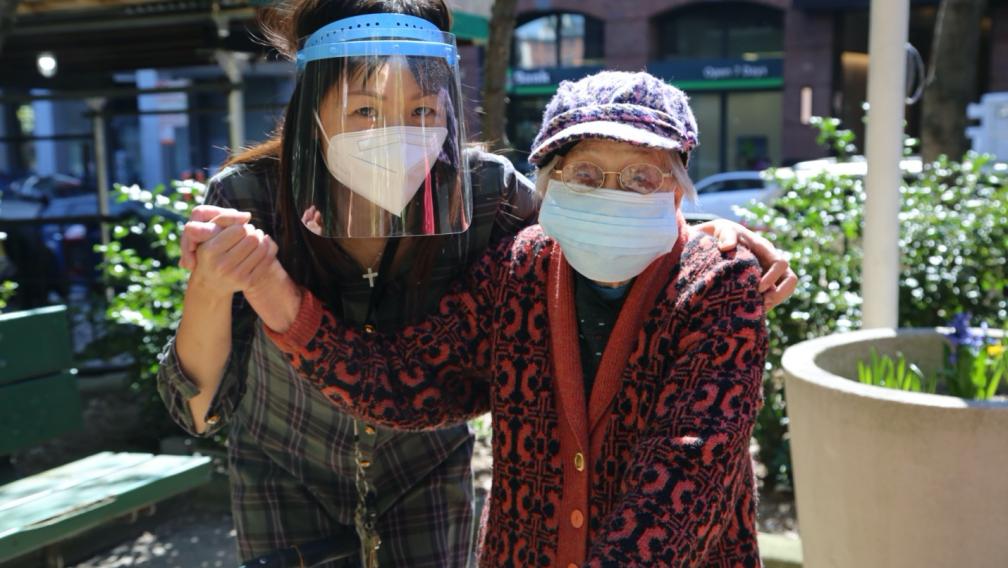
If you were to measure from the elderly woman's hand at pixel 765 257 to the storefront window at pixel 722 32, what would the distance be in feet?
80.1

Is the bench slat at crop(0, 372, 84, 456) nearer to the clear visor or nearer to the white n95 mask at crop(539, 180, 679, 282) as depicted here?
the clear visor

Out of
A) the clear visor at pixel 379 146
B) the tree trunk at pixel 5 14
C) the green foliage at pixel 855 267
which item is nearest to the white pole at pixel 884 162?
the green foliage at pixel 855 267

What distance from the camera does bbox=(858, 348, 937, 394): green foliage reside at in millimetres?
3420

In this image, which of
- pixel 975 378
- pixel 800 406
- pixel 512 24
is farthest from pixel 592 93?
pixel 512 24

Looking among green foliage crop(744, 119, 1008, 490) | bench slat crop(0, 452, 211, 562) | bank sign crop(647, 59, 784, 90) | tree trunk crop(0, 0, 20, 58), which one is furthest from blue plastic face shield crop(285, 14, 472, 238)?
bank sign crop(647, 59, 784, 90)

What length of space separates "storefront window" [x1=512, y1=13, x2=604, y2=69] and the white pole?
23.0 m

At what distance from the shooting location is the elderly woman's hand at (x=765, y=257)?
1804 mm

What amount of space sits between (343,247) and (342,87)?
323 millimetres

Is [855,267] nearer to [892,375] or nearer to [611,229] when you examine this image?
[892,375]

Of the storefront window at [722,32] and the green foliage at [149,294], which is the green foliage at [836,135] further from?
the storefront window at [722,32]

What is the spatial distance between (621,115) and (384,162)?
418mm

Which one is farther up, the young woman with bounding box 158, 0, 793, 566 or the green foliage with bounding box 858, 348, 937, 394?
the young woman with bounding box 158, 0, 793, 566

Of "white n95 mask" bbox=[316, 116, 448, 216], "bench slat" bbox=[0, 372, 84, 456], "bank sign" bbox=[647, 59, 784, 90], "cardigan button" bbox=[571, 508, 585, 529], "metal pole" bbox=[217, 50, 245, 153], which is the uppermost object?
"bank sign" bbox=[647, 59, 784, 90]

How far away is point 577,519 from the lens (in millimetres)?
1721
